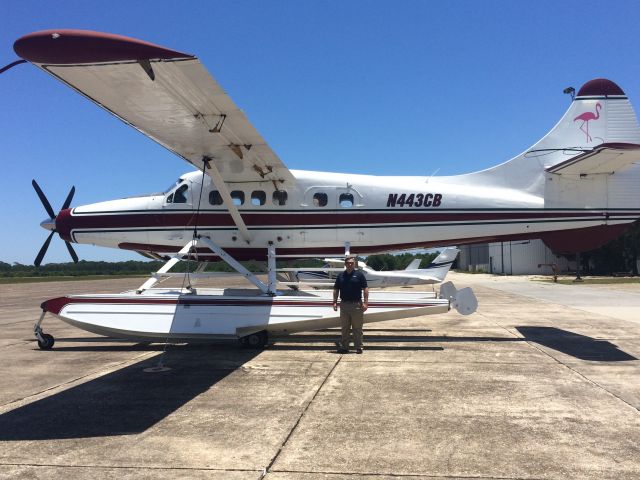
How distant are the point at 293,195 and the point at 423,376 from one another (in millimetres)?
4963

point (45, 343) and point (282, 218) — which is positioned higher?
point (282, 218)

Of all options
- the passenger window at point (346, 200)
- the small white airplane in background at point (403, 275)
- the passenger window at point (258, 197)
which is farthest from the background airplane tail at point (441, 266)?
the passenger window at point (258, 197)

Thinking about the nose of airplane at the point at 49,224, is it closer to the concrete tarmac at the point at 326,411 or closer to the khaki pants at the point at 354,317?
the concrete tarmac at the point at 326,411

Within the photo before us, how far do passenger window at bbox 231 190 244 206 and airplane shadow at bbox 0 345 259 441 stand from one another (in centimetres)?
354

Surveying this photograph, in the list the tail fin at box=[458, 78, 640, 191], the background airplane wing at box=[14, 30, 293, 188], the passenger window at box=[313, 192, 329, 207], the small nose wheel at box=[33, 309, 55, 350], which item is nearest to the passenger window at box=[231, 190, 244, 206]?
the background airplane wing at box=[14, 30, 293, 188]

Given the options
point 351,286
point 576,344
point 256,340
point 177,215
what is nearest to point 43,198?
point 177,215

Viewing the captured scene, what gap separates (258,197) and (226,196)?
1.21 metres

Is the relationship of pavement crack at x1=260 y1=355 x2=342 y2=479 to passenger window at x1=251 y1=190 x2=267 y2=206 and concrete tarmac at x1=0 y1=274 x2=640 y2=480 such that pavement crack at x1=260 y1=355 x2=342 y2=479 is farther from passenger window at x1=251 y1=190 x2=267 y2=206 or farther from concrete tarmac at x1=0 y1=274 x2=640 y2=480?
passenger window at x1=251 y1=190 x2=267 y2=206

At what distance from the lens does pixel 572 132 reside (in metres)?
10.0

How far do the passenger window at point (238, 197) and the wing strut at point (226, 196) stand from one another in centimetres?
51

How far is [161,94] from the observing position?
633 centimetres

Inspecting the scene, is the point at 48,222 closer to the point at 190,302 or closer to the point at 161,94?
the point at 190,302

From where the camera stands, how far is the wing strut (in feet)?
28.2

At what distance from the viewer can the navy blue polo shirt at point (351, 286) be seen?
8.53 m
